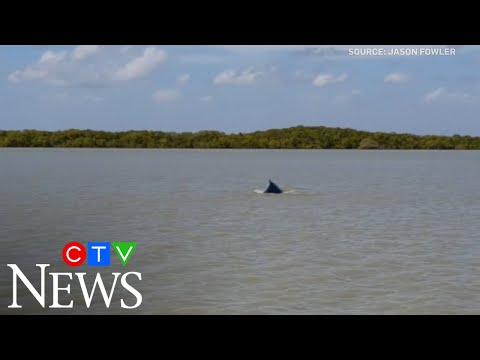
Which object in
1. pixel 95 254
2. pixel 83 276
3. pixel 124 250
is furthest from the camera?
pixel 124 250

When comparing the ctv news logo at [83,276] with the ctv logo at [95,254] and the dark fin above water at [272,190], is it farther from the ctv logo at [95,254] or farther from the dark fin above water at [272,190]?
the dark fin above water at [272,190]

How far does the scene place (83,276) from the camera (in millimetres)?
13500

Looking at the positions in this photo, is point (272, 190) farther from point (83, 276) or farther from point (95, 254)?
point (83, 276)

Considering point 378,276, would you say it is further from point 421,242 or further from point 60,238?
point 60,238

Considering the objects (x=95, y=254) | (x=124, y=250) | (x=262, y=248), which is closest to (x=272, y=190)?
(x=262, y=248)

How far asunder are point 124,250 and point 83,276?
254 cm

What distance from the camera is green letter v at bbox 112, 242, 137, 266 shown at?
15.2m

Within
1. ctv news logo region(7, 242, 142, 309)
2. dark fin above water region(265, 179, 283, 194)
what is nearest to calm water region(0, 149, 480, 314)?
ctv news logo region(7, 242, 142, 309)

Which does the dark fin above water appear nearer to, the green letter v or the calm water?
the calm water

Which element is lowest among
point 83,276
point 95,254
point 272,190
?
point 83,276

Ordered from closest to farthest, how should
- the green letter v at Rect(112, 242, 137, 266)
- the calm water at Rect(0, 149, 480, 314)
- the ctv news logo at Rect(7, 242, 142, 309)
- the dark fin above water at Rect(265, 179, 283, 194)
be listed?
the ctv news logo at Rect(7, 242, 142, 309) < the calm water at Rect(0, 149, 480, 314) < the green letter v at Rect(112, 242, 137, 266) < the dark fin above water at Rect(265, 179, 283, 194)

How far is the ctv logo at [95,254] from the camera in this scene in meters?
14.8
